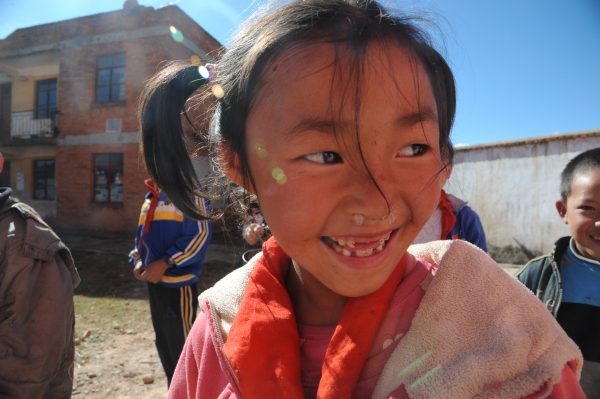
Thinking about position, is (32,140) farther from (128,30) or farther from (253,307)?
(253,307)

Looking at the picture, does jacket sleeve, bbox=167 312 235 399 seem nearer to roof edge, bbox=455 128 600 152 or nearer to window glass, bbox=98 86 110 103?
roof edge, bbox=455 128 600 152

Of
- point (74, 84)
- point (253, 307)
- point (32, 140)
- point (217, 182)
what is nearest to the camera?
point (253, 307)

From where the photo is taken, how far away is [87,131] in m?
12.3

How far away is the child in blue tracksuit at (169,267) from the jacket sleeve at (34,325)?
113cm

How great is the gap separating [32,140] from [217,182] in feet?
52.7

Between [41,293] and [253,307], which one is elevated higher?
[253,307]

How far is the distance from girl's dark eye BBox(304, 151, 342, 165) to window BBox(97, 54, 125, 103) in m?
13.3

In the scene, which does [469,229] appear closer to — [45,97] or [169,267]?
[169,267]

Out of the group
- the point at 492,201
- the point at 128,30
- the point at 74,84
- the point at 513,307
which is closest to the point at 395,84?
the point at 513,307

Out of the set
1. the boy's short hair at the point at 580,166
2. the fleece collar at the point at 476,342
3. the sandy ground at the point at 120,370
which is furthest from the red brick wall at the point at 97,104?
the fleece collar at the point at 476,342

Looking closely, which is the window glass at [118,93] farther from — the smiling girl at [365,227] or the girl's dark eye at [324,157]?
the girl's dark eye at [324,157]

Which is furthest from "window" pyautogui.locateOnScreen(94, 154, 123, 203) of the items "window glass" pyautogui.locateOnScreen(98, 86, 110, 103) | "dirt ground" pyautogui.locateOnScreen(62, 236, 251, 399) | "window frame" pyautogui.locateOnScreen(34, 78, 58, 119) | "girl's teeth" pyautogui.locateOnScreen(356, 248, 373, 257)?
"girl's teeth" pyautogui.locateOnScreen(356, 248, 373, 257)

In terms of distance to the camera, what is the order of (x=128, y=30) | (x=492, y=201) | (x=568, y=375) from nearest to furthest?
(x=568, y=375) → (x=492, y=201) → (x=128, y=30)

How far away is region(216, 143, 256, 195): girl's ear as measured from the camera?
96 centimetres
